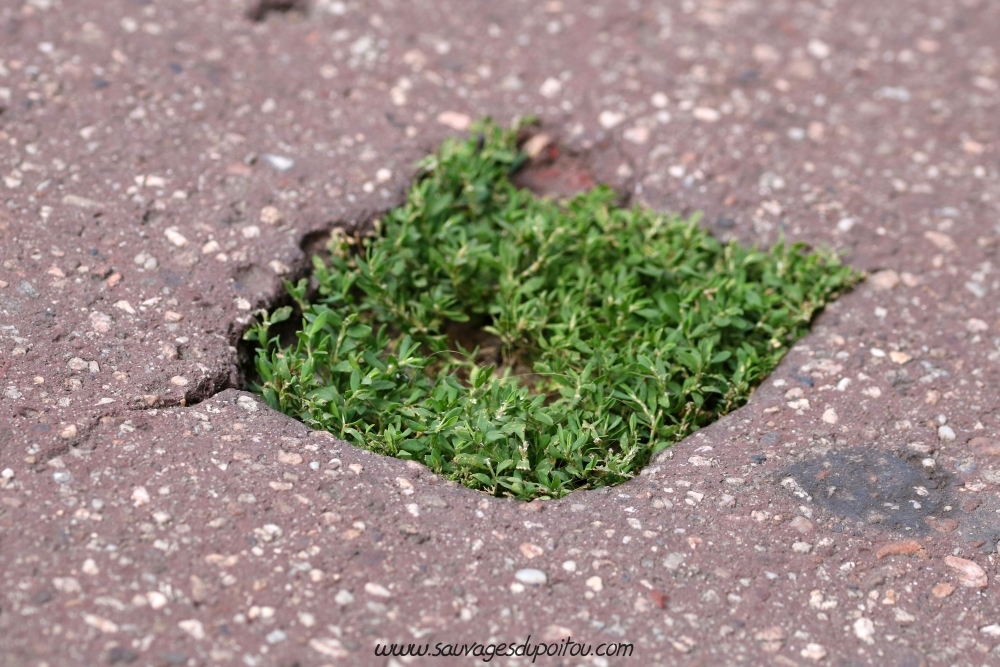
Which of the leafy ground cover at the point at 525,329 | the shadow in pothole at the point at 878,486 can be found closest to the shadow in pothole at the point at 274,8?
the leafy ground cover at the point at 525,329

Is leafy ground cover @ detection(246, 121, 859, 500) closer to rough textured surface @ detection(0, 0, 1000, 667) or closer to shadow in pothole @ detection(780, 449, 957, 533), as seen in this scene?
rough textured surface @ detection(0, 0, 1000, 667)

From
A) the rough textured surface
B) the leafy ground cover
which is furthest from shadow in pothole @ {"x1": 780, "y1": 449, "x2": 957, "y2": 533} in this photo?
the leafy ground cover

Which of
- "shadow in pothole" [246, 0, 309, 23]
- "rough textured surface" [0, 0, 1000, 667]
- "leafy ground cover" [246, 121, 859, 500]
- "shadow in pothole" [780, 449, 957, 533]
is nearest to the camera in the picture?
"rough textured surface" [0, 0, 1000, 667]

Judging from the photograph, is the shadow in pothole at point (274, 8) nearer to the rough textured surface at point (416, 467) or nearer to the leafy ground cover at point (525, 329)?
the rough textured surface at point (416, 467)

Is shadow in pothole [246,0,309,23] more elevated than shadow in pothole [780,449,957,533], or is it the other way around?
shadow in pothole [246,0,309,23]

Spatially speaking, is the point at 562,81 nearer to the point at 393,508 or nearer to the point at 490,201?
the point at 490,201

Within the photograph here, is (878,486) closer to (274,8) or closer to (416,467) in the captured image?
(416,467)

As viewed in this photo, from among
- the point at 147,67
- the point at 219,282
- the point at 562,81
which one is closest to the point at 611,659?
the point at 219,282
